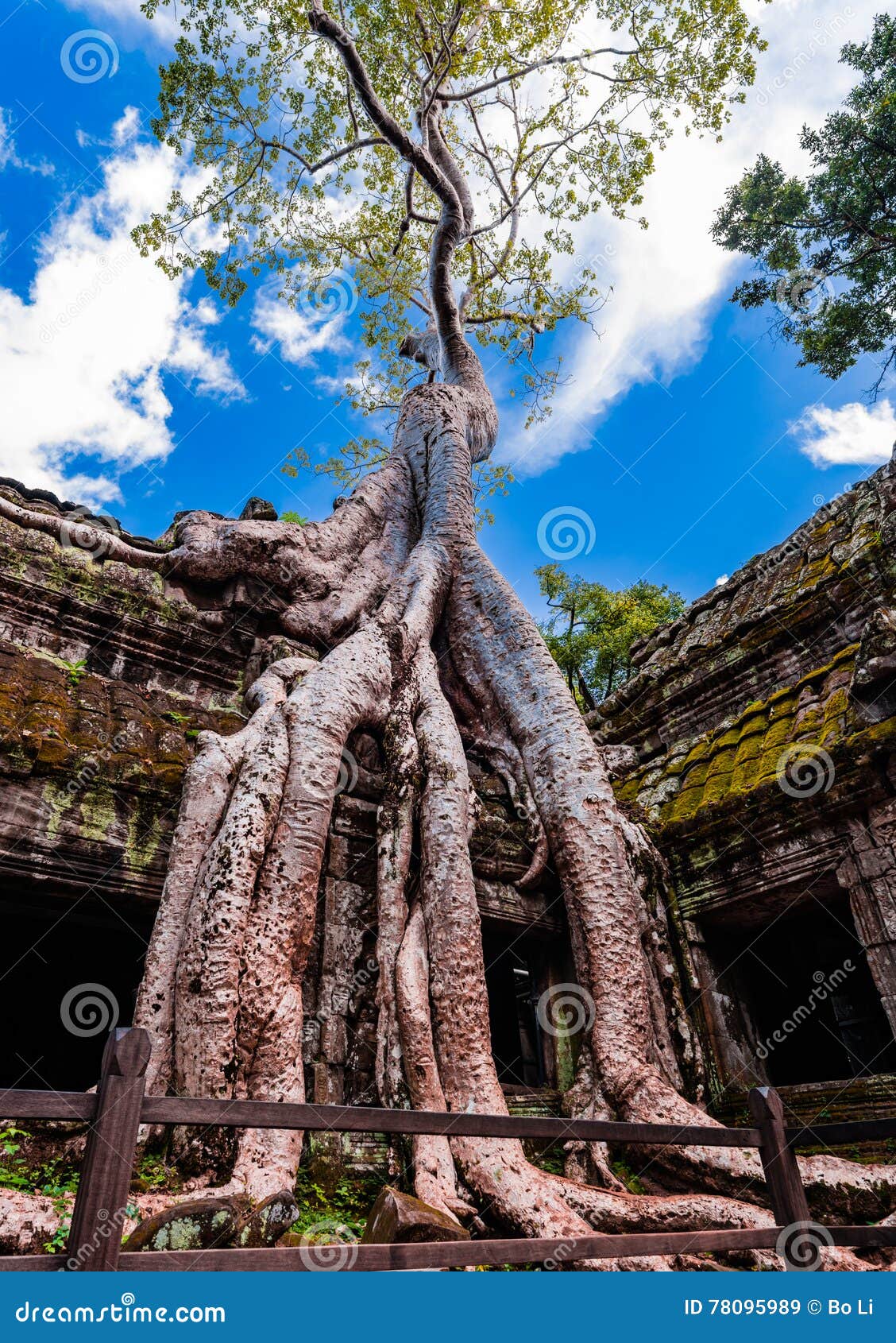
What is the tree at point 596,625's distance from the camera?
1173 cm

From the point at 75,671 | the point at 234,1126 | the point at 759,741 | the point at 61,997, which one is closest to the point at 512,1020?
the point at 759,741

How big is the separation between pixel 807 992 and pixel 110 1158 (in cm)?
527

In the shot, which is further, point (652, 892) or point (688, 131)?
point (688, 131)

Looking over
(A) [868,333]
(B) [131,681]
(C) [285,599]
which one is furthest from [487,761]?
(A) [868,333]

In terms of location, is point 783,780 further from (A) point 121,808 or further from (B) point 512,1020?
(A) point 121,808

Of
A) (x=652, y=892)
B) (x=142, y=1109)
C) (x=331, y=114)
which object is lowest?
(x=142, y=1109)

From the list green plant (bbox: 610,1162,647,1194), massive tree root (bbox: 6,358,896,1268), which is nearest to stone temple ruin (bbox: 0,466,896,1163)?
massive tree root (bbox: 6,358,896,1268)

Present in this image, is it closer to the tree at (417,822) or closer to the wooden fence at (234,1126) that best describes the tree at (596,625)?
the tree at (417,822)

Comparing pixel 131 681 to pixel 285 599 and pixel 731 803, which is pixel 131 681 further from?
pixel 731 803

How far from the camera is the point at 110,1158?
1.35 m

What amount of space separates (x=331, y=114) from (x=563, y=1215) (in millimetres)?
10028

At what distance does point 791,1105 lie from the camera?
3.67 m

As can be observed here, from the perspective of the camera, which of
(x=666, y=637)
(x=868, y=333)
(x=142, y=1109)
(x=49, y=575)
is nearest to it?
(x=142, y=1109)

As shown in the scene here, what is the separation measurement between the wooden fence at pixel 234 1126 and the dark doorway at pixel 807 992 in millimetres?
2548
